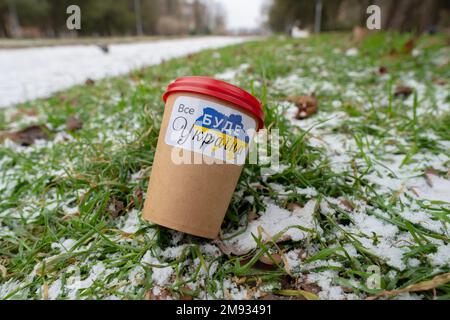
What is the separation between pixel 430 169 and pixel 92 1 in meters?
33.6

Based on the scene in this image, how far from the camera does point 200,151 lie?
937 millimetres

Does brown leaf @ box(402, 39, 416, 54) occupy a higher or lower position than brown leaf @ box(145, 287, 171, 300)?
higher

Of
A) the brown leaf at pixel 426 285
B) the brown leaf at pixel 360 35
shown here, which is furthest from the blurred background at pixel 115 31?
the brown leaf at pixel 426 285

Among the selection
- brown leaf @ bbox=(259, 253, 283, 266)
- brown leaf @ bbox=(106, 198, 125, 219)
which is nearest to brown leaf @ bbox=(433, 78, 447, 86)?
brown leaf @ bbox=(259, 253, 283, 266)

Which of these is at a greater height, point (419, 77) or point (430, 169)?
point (419, 77)

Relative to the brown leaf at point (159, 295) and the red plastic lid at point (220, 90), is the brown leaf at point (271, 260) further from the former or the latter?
the red plastic lid at point (220, 90)

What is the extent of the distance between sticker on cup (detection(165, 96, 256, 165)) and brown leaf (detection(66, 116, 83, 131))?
4.62 feet

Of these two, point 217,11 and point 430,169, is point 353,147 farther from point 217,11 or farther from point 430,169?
point 217,11

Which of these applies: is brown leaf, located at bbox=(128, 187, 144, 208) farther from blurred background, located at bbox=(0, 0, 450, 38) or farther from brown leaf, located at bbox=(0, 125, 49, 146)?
blurred background, located at bbox=(0, 0, 450, 38)

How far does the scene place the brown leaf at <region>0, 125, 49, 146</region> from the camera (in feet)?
6.56

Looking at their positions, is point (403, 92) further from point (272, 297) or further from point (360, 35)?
point (360, 35)

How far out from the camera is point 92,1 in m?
28.6

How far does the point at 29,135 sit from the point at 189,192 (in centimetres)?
162
